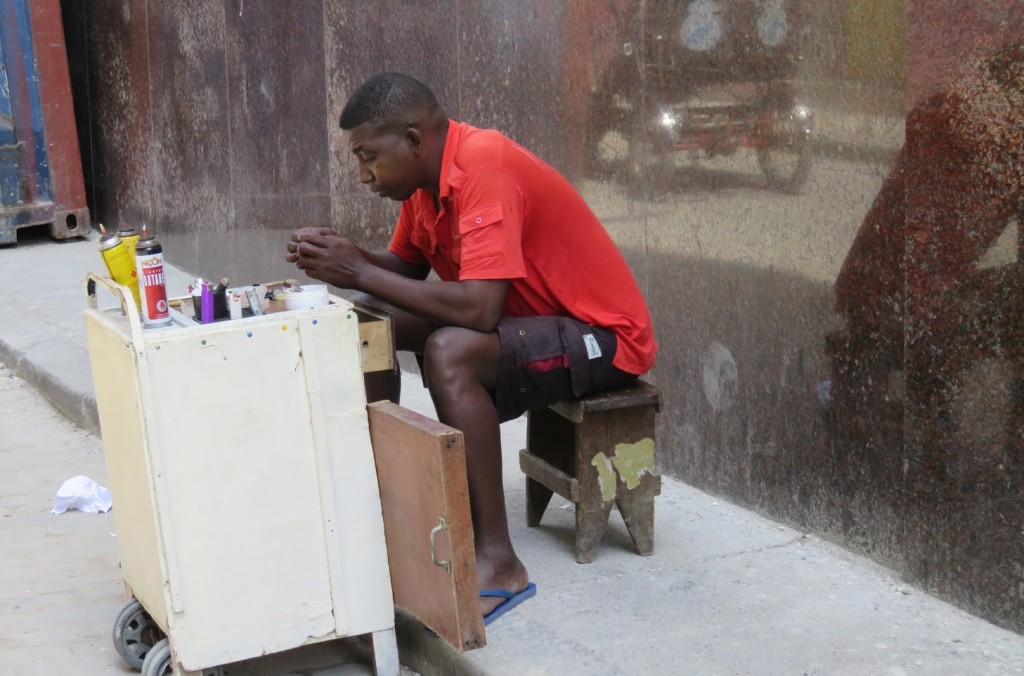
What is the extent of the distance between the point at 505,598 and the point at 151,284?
110 cm

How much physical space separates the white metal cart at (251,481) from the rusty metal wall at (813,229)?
3.54 ft

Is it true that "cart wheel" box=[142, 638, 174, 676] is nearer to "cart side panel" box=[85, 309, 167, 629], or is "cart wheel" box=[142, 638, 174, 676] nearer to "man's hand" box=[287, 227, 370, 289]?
"cart side panel" box=[85, 309, 167, 629]

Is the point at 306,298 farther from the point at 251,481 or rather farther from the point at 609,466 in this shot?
the point at 609,466

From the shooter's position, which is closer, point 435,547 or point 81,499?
point 435,547

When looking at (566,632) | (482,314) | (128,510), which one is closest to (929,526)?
(566,632)

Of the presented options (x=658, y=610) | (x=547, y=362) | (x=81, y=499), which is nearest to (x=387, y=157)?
(x=547, y=362)

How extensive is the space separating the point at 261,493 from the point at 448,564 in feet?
1.53

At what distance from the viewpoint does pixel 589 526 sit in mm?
3297

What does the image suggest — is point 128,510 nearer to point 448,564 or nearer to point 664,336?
point 448,564

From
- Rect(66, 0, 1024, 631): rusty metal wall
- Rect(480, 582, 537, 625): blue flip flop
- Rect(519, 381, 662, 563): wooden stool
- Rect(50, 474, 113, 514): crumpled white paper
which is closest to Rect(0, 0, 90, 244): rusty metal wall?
Rect(66, 0, 1024, 631): rusty metal wall

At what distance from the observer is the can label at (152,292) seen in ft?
8.99

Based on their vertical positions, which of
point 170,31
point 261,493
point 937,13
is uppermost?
point 170,31

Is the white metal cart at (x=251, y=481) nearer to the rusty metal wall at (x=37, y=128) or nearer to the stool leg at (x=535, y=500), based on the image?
the stool leg at (x=535, y=500)

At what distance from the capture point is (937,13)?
278cm
